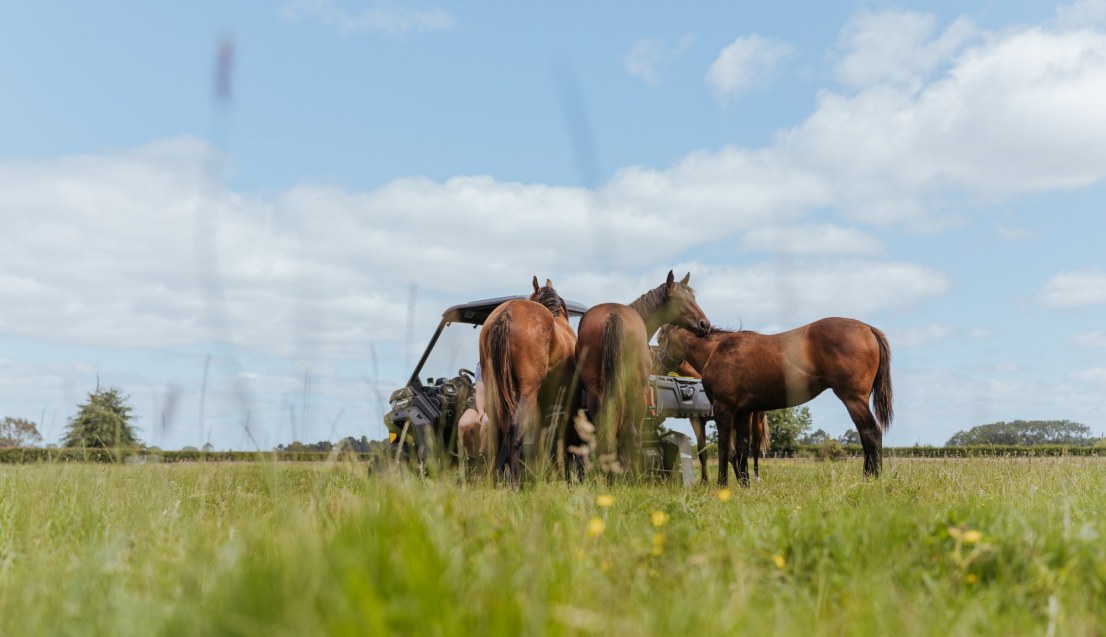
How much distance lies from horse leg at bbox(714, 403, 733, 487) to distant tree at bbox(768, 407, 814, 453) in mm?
26057

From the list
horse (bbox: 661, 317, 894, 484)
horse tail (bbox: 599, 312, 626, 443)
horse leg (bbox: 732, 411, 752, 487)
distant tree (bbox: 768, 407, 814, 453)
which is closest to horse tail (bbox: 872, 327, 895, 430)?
horse (bbox: 661, 317, 894, 484)

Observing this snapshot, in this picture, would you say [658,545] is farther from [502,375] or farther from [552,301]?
[552,301]

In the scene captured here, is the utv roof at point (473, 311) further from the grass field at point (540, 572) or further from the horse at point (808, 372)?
the grass field at point (540, 572)

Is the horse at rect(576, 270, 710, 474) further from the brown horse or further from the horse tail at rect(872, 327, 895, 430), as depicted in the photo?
the horse tail at rect(872, 327, 895, 430)

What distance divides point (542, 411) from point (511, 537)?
5.16m

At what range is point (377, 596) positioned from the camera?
5.72 feet

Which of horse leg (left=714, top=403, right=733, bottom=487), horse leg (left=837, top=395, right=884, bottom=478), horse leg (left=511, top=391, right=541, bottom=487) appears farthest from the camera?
horse leg (left=837, top=395, right=884, bottom=478)

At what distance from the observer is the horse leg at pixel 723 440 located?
8594 mm

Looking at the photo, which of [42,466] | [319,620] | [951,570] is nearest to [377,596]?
[319,620]

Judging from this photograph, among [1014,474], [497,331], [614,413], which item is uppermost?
[497,331]

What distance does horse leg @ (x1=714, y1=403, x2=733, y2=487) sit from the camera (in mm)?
8594

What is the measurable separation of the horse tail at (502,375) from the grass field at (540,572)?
276cm

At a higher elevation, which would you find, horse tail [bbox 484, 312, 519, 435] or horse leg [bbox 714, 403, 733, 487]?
horse tail [bbox 484, 312, 519, 435]

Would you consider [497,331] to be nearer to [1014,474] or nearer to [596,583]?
[596,583]
